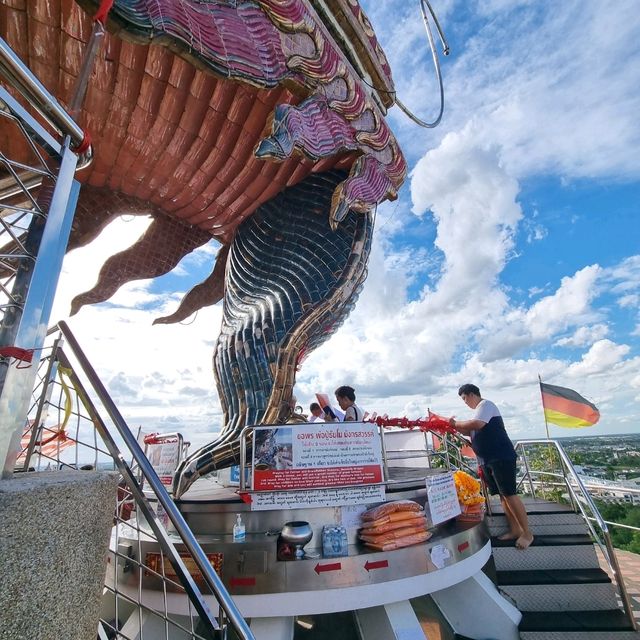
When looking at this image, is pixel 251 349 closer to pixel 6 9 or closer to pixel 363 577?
pixel 363 577

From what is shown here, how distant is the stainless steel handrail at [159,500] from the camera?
1.47 meters

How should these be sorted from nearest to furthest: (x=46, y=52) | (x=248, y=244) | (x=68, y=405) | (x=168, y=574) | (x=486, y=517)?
(x=68, y=405), (x=168, y=574), (x=46, y=52), (x=486, y=517), (x=248, y=244)

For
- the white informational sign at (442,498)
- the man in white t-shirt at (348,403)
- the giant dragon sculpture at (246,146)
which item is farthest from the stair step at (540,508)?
the giant dragon sculpture at (246,146)

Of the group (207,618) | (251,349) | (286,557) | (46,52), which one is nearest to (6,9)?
(46,52)

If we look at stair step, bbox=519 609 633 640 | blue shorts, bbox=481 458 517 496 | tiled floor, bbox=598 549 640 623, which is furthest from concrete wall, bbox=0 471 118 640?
tiled floor, bbox=598 549 640 623

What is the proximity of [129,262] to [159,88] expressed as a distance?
144 inches

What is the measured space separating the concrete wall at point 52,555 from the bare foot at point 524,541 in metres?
4.10

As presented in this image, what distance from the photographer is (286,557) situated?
3.01 metres

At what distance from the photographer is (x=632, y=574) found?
19.5 feet

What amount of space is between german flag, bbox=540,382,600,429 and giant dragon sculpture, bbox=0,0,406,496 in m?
4.68

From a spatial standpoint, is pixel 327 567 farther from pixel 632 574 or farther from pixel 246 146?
pixel 632 574

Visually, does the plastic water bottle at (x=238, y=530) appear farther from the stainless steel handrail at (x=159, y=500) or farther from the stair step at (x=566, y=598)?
the stair step at (x=566, y=598)

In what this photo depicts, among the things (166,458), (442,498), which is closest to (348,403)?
(442,498)

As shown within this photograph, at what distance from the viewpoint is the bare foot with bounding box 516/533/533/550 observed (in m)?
3.97
